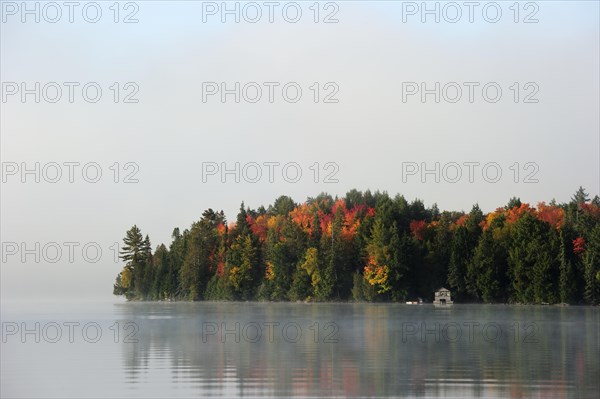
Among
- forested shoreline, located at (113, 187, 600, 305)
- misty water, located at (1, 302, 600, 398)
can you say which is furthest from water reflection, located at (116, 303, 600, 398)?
forested shoreline, located at (113, 187, 600, 305)

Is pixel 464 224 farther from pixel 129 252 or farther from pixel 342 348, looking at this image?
pixel 342 348

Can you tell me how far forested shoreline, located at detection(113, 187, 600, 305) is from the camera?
379 feet

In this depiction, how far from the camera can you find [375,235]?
133m

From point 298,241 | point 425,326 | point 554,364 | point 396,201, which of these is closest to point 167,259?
point 298,241

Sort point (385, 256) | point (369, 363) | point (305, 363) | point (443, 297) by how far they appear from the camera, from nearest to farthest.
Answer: point (369, 363) < point (305, 363) < point (443, 297) < point (385, 256)

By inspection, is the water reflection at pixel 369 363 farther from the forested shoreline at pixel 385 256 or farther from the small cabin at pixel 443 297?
the small cabin at pixel 443 297

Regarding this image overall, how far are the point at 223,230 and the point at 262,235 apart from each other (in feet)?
23.9

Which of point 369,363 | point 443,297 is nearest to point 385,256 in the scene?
point 443,297

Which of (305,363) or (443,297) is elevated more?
(305,363)

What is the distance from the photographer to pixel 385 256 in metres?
129

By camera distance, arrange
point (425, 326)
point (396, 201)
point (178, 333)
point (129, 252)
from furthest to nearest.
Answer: point (129, 252) < point (396, 201) < point (425, 326) < point (178, 333)

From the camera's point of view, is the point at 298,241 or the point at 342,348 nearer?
the point at 342,348

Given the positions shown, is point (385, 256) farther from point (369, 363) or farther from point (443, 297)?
point (369, 363)

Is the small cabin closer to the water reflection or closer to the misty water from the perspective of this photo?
the misty water
